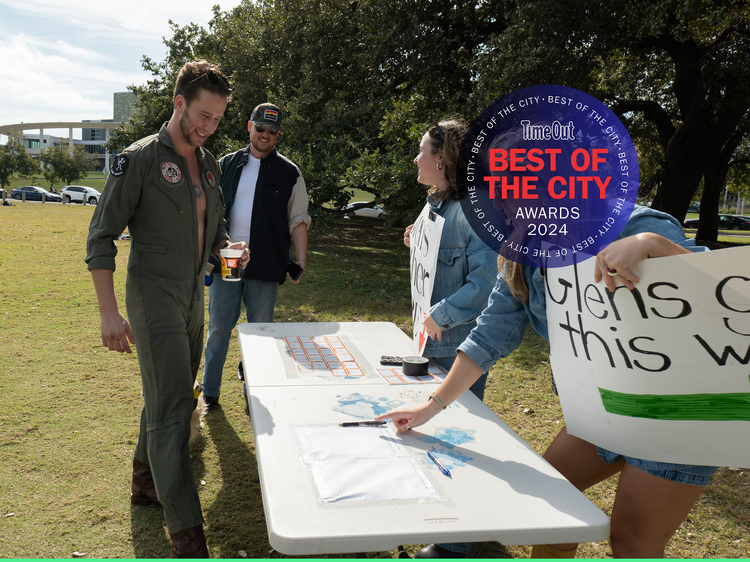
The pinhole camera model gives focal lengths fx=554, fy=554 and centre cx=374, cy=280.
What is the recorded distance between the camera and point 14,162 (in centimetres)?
4888

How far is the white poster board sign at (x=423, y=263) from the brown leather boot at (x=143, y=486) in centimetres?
168

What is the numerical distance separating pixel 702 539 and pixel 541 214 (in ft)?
7.88

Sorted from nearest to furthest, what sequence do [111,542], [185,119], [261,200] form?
[185,119]
[111,542]
[261,200]

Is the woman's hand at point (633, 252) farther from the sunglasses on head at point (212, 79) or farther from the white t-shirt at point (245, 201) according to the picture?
the white t-shirt at point (245, 201)

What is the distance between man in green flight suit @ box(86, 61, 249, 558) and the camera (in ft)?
7.89

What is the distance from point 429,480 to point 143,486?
7.06ft

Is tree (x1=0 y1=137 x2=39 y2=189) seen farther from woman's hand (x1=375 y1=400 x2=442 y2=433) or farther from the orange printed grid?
woman's hand (x1=375 y1=400 x2=442 y2=433)

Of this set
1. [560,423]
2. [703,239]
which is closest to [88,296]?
[560,423]

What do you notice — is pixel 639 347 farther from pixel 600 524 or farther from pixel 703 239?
pixel 703 239

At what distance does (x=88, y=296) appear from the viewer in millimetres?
8516

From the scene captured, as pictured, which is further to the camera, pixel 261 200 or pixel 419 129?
pixel 419 129

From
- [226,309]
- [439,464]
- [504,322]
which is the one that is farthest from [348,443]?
[226,309]

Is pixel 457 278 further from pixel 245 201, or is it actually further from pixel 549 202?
pixel 245 201

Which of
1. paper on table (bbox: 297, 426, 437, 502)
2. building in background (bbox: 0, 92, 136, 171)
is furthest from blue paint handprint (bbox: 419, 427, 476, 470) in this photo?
building in background (bbox: 0, 92, 136, 171)
